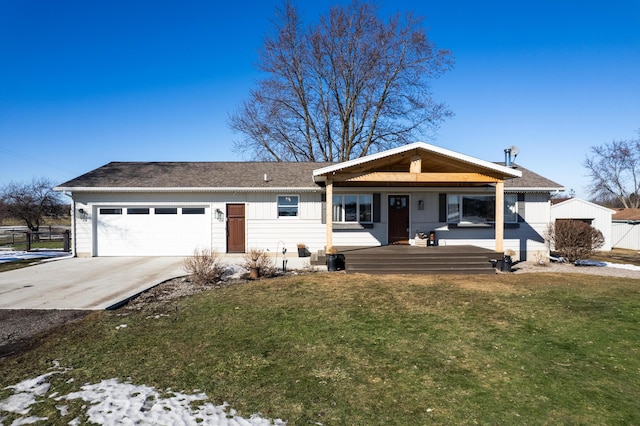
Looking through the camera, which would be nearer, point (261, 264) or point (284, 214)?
point (261, 264)

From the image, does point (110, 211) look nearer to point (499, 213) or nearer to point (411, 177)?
point (411, 177)

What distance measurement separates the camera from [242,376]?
13.0 feet

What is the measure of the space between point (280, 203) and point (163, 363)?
1010 cm

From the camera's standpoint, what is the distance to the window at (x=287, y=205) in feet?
46.2

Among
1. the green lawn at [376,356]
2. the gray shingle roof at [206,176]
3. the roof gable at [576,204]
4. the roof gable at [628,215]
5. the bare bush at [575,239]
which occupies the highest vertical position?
the gray shingle roof at [206,176]

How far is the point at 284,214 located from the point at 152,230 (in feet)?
18.0

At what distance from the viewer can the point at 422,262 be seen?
36.2 ft

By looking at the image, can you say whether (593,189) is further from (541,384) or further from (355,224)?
(541,384)

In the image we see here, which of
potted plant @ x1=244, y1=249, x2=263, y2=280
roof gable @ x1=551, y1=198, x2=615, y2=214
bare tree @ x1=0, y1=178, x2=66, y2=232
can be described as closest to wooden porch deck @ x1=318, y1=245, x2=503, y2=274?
potted plant @ x1=244, y1=249, x2=263, y2=280

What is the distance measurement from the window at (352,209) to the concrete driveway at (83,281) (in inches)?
244

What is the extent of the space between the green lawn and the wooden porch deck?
2.90 m

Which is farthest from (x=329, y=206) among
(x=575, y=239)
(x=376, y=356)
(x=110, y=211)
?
(x=110, y=211)

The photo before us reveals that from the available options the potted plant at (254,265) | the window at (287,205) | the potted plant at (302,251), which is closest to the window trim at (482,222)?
the potted plant at (302,251)

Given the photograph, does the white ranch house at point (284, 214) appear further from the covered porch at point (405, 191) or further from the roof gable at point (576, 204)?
the roof gable at point (576, 204)
